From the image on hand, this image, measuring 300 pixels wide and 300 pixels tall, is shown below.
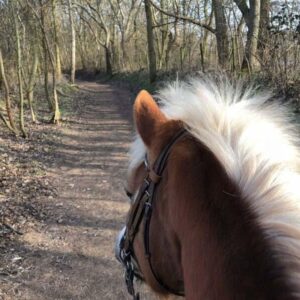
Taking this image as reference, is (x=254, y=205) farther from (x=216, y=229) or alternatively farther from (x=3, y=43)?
(x=3, y=43)

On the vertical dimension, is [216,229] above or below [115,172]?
above

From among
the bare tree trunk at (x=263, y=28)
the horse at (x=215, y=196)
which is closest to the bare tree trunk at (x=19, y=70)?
the bare tree trunk at (x=263, y=28)

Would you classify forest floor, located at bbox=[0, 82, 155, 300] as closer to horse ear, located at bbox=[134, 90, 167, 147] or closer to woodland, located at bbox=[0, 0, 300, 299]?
woodland, located at bbox=[0, 0, 300, 299]

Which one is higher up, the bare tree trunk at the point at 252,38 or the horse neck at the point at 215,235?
the bare tree trunk at the point at 252,38

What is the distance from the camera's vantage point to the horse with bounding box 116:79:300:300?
1.00m

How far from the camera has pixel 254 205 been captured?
43.1 inches

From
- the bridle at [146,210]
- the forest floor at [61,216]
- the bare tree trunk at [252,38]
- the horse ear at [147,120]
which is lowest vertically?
the forest floor at [61,216]

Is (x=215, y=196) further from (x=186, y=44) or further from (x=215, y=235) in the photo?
(x=186, y=44)

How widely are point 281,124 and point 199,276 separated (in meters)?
0.58

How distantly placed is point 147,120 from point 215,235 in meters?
0.52

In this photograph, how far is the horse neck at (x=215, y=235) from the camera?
3.21 feet

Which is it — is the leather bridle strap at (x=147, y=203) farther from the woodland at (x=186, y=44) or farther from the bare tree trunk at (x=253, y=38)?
the bare tree trunk at (x=253, y=38)

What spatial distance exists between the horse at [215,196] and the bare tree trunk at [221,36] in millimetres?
10748

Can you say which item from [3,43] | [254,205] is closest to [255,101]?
[254,205]
